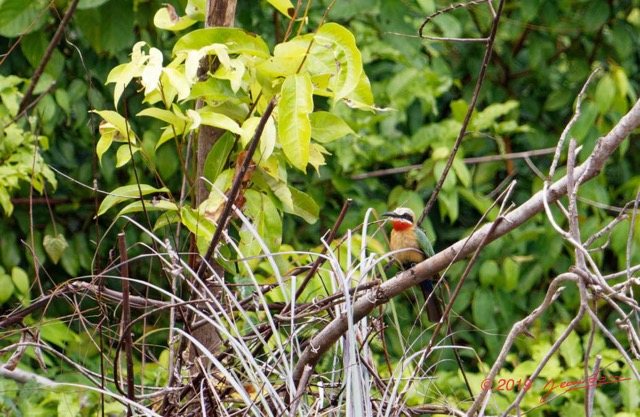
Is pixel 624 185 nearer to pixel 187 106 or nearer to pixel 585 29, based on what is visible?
pixel 585 29

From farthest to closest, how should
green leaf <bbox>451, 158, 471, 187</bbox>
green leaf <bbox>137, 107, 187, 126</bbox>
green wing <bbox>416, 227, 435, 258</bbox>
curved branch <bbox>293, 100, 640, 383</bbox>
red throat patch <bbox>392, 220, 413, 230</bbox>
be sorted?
green leaf <bbox>451, 158, 471, 187</bbox>, red throat patch <bbox>392, 220, 413, 230</bbox>, green wing <bbox>416, 227, 435, 258</bbox>, green leaf <bbox>137, 107, 187, 126</bbox>, curved branch <bbox>293, 100, 640, 383</bbox>

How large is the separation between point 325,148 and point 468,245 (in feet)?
5.60

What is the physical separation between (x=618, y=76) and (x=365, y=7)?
1.22 metres

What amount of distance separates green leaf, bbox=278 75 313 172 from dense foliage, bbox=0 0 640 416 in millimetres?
85

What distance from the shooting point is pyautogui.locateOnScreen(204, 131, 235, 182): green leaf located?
6.04ft

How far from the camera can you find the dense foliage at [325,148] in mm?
1842

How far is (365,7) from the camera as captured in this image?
10.7 ft

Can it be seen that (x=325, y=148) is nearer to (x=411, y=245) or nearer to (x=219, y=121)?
(x=411, y=245)

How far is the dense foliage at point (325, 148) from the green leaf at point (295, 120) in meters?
0.08

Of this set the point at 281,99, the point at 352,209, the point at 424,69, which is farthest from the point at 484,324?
the point at 281,99

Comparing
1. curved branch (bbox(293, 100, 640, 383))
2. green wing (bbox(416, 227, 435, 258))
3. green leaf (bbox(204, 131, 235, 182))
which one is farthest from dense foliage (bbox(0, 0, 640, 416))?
curved branch (bbox(293, 100, 640, 383))

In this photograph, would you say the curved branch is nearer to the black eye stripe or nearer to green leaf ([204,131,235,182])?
green leaf ([204,131,235,182])

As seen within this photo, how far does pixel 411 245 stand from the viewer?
2793mm

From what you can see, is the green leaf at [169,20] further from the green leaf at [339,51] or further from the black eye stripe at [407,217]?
the black eye stripe at [407,217]
